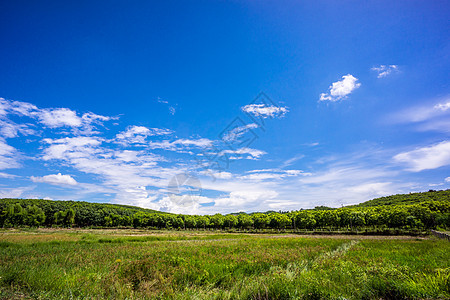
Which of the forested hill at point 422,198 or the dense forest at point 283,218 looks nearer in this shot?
the dense forest at point 283,218

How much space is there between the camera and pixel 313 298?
5.51 m

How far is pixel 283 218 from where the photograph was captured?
276 ft

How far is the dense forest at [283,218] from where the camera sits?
190 ft

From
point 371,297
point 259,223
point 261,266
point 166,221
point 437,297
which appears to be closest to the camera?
Result: point 437,297

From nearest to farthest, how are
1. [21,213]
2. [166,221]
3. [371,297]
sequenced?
1. [371,297]
2. [21,213]
3. [166,221]

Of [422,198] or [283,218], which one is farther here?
[422,198]

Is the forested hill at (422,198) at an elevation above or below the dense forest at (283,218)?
above

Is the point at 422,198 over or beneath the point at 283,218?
over

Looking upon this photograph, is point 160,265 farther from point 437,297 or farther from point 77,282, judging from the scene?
point 437,297

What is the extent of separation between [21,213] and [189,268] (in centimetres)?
11546

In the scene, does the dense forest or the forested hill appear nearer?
the dense forest

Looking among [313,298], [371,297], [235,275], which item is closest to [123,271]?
[235,275]

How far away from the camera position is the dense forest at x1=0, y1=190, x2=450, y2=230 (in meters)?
58.1

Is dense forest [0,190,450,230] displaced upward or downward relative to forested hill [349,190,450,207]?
downward
